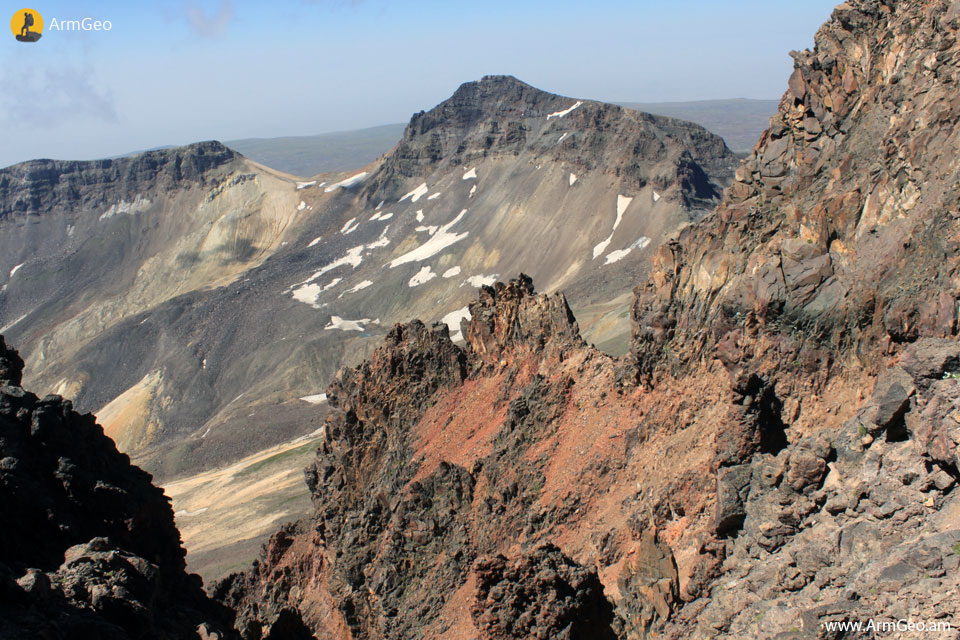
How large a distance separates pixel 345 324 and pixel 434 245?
71.2ft

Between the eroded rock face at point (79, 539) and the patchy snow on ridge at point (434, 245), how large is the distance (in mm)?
92143

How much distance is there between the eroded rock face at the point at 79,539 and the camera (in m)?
11.1

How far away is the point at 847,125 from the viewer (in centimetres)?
2119

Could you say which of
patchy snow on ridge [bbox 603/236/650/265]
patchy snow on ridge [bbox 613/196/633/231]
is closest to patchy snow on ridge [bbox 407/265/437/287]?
patchy snow on ridge [bbox 613/196/633/231]

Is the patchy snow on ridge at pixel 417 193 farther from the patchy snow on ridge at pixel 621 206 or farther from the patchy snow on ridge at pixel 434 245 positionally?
the patchy snow on ridge at pixel 621 206

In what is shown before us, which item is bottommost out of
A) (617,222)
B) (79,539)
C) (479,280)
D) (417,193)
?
(479,280)

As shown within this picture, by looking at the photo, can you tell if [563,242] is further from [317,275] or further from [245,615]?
[245,615]

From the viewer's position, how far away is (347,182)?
152 metres

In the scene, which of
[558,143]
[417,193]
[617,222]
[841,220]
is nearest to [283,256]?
[417,193]

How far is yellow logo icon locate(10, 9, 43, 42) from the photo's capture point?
39.0 m

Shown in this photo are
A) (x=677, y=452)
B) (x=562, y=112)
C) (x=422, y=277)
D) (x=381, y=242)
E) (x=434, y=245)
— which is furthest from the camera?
(x=562, y=112)

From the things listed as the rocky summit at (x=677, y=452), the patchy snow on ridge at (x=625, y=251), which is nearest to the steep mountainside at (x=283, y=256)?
the patchy snow on ridge at (x=625, y=251)

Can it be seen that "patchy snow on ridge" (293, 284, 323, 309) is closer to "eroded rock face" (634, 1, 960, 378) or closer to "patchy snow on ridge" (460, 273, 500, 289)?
"patchy snow on ridge" (460, 273, 500, 289)

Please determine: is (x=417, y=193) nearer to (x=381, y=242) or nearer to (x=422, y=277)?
(x=381, y=242)
